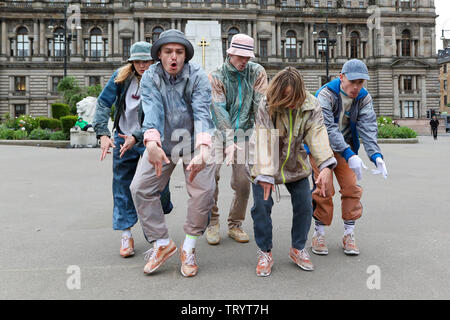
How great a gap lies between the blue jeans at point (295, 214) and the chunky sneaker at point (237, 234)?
825 mm

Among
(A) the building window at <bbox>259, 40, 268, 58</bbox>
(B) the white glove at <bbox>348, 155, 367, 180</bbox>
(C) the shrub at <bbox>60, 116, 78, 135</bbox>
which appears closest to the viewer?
(B) the white glove at <bbox>348, 155, 367, 180</bbox>

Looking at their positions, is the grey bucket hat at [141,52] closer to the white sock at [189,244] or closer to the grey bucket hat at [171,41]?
the grey bucket hat at [171,41]

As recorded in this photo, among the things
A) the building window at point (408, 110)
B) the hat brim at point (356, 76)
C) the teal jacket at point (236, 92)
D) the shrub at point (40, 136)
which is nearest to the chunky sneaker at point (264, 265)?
the teal jacket at point (236, 92)

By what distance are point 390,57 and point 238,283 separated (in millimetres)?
53926

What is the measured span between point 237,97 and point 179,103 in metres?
0.88

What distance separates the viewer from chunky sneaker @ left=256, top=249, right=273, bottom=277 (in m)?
3.12

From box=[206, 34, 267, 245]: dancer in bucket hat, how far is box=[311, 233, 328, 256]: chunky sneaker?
0.71 m

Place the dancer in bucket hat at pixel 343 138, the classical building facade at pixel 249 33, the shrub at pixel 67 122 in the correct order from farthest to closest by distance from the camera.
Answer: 1. the classical building facade at pixel 249 33
2. the shrub at pixel 67 122
3. the dancer in bucket hat at pixel 343 138

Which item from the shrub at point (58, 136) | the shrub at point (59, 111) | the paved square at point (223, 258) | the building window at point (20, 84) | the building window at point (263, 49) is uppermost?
the building window at point (263, 49)

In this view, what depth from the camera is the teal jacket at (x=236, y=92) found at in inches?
155

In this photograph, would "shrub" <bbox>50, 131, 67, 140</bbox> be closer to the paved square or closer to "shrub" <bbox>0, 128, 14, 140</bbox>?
"shrub" <bbox>0, 128, 14, 140</bbox>

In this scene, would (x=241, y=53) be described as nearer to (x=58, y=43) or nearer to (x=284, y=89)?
(x=284, y=89)

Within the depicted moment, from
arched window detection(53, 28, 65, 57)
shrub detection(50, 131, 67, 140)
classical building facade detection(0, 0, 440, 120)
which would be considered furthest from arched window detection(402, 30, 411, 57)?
shrub detection(50, 131, 67, 140)

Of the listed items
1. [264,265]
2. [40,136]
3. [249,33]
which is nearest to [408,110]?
[249,33]
